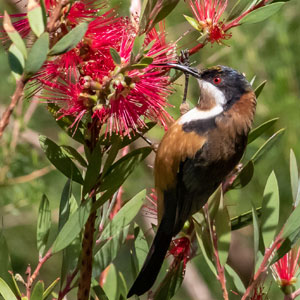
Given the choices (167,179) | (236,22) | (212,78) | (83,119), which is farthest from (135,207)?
(212,78)

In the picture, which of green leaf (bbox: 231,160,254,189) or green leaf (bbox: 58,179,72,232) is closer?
green leaf (bbox: 58,179,72,232)

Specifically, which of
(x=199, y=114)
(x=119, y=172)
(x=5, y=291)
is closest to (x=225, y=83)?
(x=199, y=114)

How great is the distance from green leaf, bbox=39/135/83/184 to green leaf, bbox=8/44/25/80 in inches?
14.1

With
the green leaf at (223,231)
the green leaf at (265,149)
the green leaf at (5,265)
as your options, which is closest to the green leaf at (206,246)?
the green leaf at (223,231)

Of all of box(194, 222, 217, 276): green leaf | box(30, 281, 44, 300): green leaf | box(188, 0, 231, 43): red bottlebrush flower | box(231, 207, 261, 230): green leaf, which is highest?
box(188, 0, 231, 43): red bottlebrush flower

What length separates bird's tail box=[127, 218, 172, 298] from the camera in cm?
159

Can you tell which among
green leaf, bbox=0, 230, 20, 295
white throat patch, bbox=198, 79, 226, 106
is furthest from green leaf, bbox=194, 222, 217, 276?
white throat patch, bbox=198, 79, 226, 106

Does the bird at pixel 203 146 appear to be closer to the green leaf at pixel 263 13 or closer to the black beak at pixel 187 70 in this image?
the black beak at pixel 187 70

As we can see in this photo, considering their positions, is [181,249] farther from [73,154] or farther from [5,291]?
[5,291]

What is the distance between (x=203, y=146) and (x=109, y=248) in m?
0.75

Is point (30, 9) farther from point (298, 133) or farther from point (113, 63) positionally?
point (298, 133)

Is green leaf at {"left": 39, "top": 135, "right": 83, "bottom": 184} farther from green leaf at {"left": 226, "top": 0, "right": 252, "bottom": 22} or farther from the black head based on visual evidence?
the black head

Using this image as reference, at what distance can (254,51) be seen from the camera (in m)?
3.76

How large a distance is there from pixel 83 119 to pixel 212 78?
0.90 meters
